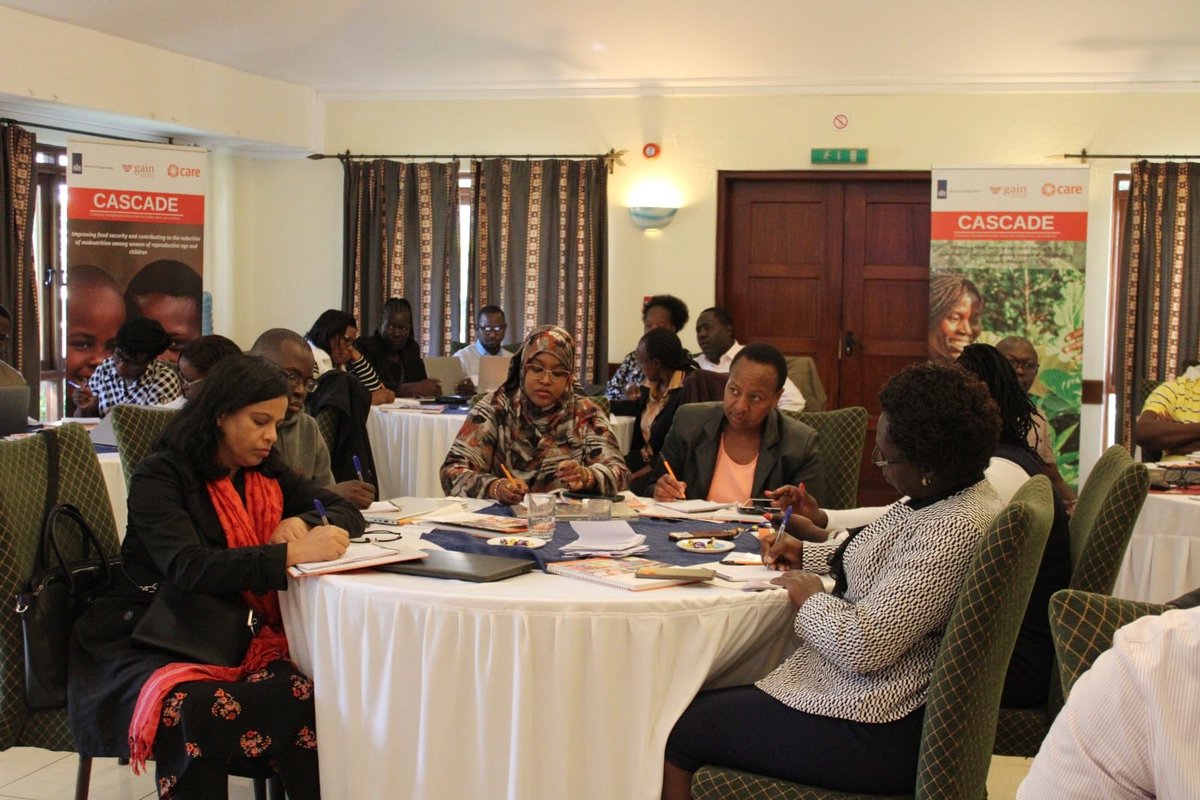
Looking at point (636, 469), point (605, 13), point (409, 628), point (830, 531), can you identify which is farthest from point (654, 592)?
point (605, 13)

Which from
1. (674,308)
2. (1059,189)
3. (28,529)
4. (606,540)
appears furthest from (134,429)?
(1059,189)

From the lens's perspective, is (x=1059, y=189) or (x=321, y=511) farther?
(x=1059, y=189)

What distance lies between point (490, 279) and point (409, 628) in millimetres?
7386

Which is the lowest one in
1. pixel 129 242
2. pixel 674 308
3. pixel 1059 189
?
pixel 674 308

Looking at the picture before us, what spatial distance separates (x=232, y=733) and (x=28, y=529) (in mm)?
751

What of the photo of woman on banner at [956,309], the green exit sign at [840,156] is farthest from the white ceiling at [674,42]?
the photo of woman on banner at [956,309]

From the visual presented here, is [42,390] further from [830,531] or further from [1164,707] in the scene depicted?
[1164,707]

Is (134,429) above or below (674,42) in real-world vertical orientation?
below

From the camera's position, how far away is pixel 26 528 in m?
2.92

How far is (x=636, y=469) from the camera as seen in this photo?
589 centimetres

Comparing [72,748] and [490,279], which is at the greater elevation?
[490,279]

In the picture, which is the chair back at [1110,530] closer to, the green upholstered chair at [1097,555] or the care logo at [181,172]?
the green upholstered chair at [1097,555]

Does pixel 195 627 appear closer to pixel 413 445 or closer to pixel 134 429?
pixel 134 429

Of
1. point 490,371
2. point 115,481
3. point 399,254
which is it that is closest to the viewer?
point 115,481
